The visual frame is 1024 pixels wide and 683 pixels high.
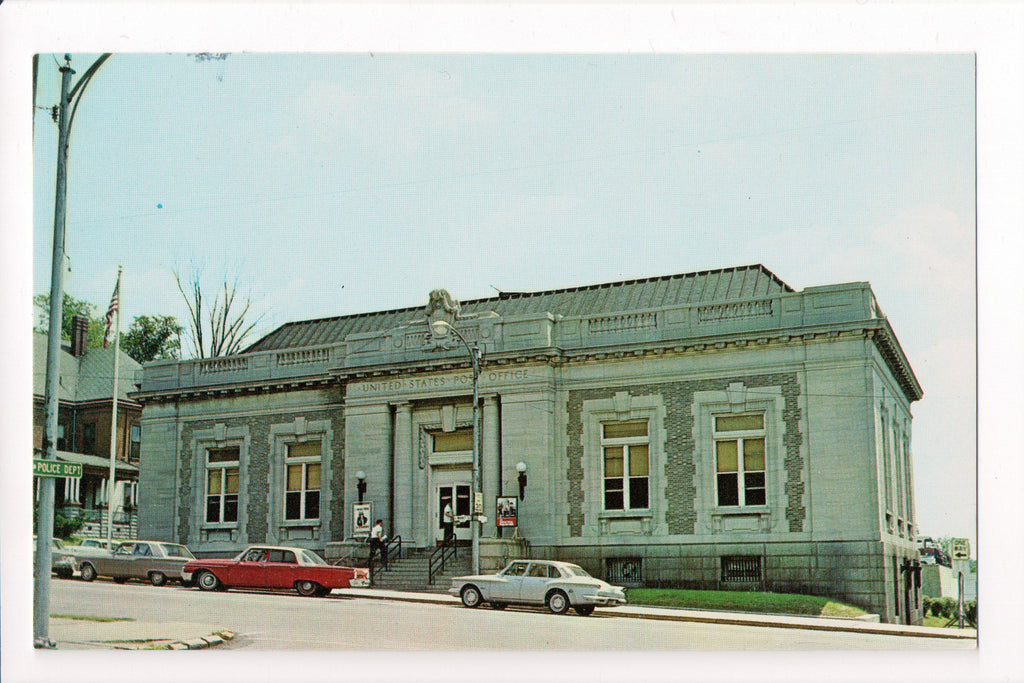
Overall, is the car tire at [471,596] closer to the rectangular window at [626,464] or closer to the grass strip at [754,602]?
the grass strip at [754,602]

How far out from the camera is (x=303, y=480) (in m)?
22.3

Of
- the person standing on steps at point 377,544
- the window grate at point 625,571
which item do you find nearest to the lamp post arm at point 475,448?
the person standing on steps at point 377,544

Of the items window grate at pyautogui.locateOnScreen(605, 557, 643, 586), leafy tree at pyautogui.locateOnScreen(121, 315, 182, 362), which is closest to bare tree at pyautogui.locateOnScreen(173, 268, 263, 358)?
leafy tree at pyautogui.locateOnScreen(121, 315, 182, 362)

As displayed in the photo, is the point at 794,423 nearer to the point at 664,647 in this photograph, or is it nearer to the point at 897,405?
the point at 897,405

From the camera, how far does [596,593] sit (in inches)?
740

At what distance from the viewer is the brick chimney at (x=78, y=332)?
63.5 ft

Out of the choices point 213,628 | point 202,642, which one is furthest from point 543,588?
point 202,642

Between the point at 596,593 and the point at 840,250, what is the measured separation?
255 inches

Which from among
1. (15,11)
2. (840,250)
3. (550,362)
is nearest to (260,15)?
(15,11)

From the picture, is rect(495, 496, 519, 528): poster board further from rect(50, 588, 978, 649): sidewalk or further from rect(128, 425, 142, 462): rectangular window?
rect(128, 425, 142, 462): rectangular window

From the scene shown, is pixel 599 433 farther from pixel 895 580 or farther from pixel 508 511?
pixel 895 580

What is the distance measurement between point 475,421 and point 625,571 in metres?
3.71

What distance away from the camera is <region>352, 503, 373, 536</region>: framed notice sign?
21.8 meters

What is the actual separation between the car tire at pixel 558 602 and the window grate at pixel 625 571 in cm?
133
